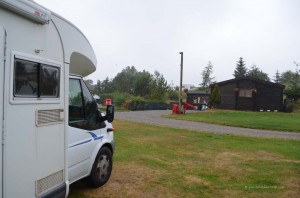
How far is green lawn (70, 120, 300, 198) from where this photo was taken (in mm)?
5848

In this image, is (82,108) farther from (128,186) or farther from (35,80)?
(128,186)

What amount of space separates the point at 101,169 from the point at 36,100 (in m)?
2.80

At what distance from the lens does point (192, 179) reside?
6652 mm

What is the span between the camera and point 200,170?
745 centimetres

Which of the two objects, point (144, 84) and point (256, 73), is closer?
point (144, 84)

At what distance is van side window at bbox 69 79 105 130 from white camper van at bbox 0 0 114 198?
50 mm

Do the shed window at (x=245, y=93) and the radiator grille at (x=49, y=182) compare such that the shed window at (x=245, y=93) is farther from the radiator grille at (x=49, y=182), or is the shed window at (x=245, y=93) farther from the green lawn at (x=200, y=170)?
the radiator grille at (x=49, y=182)

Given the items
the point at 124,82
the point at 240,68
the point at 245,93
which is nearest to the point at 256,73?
the point at 240,68

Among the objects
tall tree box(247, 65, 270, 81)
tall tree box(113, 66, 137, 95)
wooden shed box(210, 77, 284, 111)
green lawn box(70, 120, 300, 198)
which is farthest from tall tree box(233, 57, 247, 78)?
green lawn box(70, 120, 300, 198)

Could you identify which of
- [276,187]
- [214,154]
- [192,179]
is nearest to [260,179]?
[276,187]

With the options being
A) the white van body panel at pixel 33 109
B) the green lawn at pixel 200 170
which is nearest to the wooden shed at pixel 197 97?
the green lawn at pixel 200 170

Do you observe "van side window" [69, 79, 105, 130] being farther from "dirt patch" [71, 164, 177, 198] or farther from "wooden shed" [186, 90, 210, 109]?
"wooden shed" [186, 90, 210, 109]

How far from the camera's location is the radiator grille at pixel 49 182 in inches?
138

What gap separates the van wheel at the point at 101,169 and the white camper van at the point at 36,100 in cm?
77
